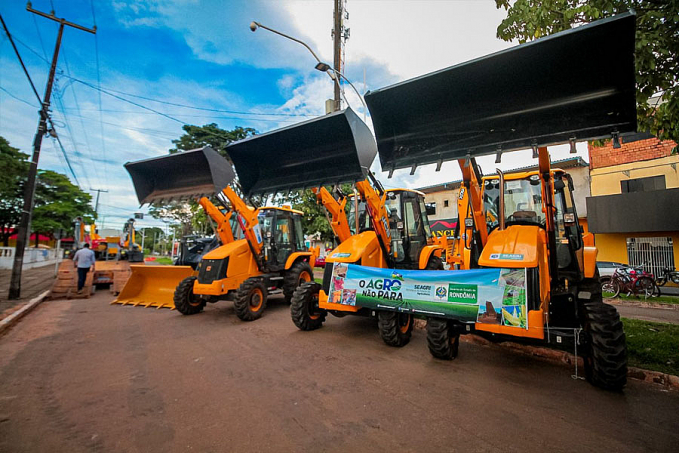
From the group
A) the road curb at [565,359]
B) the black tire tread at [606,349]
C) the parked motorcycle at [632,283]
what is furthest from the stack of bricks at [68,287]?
the parked motorcycle at [632,283]

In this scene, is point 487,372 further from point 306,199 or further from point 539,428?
point 306,199

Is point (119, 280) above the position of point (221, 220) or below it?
below

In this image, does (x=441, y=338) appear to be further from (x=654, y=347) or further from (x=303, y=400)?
(x=654, y=347)

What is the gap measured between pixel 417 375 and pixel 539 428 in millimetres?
1358

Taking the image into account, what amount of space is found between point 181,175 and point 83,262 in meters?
6.03

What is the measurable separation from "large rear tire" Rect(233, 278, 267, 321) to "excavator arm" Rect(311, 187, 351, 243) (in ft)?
7.06

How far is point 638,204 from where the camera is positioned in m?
13.5

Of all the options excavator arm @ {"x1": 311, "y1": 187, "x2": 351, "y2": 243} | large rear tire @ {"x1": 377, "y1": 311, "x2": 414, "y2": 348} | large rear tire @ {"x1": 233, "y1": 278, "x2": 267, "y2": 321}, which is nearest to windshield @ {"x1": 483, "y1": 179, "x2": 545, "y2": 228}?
large rear tire @ {"x1": 377, "y1": 311, "x2": 414, "y2": 348}

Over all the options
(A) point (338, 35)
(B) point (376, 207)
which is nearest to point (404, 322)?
(B) point (376, 207)

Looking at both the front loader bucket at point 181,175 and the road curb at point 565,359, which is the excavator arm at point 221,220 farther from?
the road curb at point 565,359

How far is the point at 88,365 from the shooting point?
13.8 ft

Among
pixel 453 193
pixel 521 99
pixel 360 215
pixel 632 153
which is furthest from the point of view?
pixel 453 193

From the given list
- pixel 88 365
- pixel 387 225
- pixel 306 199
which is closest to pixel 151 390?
pixel 88 365

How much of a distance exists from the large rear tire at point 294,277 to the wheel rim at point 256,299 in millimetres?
1023
